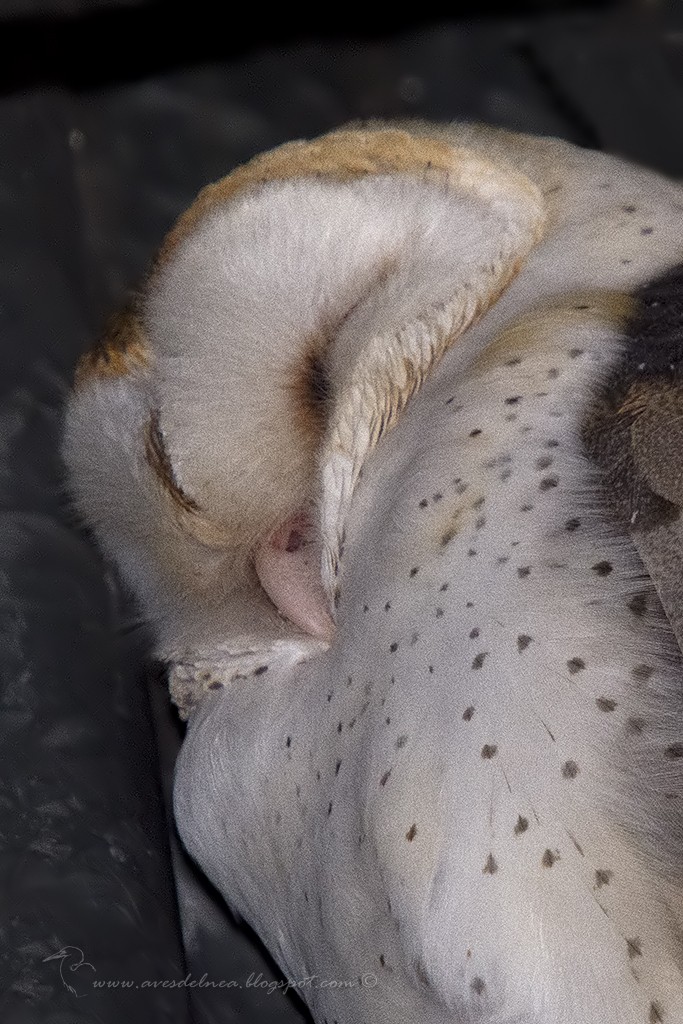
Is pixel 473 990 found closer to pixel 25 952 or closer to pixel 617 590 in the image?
pixel 617 590

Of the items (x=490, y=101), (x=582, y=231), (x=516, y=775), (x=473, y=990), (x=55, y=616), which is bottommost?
(x=473, y=990)

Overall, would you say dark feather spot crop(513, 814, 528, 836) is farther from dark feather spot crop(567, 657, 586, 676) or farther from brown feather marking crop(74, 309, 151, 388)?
brown feather marking crop(74, 309, 151, 388)

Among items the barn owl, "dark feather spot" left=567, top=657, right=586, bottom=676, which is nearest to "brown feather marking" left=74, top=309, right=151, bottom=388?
the barn owl

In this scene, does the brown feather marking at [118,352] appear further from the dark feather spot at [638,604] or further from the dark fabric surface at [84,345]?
the dark feather spot at [638,604]

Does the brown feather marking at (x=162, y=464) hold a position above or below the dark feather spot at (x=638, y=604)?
above

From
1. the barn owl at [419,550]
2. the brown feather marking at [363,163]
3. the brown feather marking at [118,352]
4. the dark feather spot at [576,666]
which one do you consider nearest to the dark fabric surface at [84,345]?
the barn owl at [419,550]

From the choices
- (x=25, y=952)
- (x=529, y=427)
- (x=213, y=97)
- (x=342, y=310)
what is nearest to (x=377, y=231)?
(x=342, y=310)
